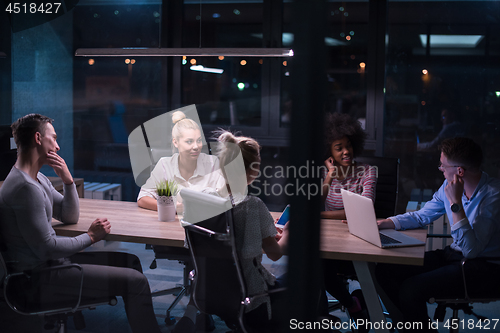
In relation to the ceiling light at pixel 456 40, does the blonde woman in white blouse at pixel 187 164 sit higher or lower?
lower

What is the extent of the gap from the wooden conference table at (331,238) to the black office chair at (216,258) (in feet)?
0.80

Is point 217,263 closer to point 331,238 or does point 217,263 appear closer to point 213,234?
point 213,234

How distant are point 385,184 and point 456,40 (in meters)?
2.37

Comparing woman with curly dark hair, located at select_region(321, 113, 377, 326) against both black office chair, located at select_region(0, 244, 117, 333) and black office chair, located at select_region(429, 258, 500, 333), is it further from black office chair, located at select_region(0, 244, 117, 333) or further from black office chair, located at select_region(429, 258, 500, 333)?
black office chair, located at select_region(0, 244, 117, 333)

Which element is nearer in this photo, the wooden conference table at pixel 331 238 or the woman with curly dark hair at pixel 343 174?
the wooden conference table at pixel 331 238

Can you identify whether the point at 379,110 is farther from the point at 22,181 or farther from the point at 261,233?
the point at 22,181

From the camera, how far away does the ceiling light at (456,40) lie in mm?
4469

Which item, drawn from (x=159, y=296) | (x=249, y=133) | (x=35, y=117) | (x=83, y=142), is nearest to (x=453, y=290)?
(x=159, y=296)

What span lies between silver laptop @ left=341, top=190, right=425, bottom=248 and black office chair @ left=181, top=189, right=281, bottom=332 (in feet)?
2.04

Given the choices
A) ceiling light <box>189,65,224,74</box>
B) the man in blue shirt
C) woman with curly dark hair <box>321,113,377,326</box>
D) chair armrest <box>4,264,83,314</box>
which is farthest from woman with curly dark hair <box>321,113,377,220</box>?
ceiling light <box>189,65,224,74</box>

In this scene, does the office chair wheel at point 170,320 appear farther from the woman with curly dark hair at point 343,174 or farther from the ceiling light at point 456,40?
the ceiling light at point 456,40

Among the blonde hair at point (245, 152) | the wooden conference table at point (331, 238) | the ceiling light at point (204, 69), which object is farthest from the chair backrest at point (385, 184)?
the ceiling light at point (204, 69)

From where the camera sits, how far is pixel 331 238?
7.06 feet

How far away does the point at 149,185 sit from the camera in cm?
290
